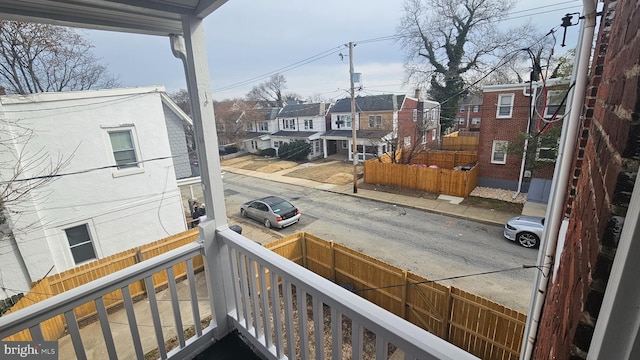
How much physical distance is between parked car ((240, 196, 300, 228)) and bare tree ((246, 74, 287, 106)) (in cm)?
1652

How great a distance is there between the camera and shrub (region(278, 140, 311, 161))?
2050cm

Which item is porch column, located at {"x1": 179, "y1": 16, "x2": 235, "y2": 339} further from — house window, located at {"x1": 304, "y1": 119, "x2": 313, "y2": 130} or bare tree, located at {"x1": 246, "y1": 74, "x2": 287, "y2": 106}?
bare tree, located at {"x1": 246, "y1": 74, "x2": 287, "y2": 106}

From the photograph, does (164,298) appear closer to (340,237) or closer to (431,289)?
(340,237)

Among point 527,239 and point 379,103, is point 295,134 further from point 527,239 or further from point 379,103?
point 527,239

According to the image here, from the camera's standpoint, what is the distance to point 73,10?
68.8 inches

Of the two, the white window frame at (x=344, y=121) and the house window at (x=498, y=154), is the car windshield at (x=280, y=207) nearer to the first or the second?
the house window at (x=498, y=154)

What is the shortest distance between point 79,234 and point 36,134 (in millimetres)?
1901

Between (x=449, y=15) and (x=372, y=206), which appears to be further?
(x=372, y=206)

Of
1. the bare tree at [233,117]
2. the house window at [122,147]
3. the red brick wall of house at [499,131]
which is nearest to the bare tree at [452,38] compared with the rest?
the red brick wall of house at [499,131]

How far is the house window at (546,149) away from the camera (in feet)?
29.6

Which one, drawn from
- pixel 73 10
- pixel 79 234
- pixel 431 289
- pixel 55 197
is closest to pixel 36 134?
pixel 55 197

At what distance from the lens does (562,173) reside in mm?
1553

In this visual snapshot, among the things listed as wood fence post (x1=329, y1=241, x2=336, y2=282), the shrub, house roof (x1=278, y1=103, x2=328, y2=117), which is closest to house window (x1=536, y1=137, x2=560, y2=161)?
wood fence post (x1=329, y1=241, x2=336, y2=282)

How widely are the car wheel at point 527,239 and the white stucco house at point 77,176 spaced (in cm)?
827
